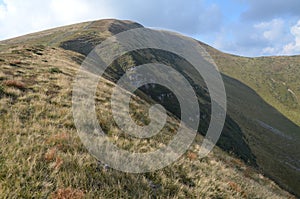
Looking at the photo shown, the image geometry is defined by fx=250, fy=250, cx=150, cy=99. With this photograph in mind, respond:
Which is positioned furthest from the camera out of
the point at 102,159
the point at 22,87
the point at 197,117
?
the point at 197,117

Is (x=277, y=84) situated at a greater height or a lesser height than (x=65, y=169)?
greater

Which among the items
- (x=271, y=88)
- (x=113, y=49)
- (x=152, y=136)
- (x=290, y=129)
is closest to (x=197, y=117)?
(x=113, y=49)

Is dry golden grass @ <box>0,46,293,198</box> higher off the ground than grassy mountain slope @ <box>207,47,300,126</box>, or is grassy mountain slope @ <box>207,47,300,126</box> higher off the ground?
grassy mountain slope @ <box>207,47,300,126</box>

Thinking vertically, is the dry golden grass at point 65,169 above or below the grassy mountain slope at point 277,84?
below

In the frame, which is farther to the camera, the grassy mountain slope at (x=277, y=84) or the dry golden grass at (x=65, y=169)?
the grassy mountain slope at (x=277, y=84)

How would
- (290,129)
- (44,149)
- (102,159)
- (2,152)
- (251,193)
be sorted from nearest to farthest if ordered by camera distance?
(2,152), (44,149), (102,159), (251,193), (290,129)

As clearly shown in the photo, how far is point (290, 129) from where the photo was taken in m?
107

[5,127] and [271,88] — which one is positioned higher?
[271,88]

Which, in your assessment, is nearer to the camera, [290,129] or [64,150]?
[64,150]

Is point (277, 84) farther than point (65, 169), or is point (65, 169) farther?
point (277, 84)

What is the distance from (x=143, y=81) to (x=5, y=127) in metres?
42.8

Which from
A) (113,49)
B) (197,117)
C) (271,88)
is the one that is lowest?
(197,117)

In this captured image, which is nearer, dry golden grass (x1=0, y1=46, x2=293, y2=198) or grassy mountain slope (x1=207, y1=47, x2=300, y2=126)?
dry golden grass (x1=0, y1=46, x2=293, y2=198)

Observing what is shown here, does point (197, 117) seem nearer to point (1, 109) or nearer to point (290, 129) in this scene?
point (1, 109)
